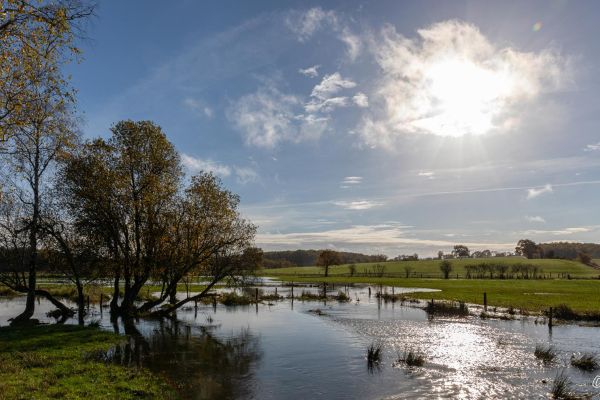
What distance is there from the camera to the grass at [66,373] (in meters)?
16.6

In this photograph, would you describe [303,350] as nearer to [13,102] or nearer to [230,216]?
[230,216]

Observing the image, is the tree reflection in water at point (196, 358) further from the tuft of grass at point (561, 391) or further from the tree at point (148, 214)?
the tuft of grass at point (561, 391)

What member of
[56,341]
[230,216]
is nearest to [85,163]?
[230,216]

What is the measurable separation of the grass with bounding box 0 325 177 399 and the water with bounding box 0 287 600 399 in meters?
1.57

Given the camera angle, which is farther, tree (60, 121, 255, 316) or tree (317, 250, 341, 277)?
tree (317, 250, 341, 277)

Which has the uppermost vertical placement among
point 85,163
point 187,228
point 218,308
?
point 85,163

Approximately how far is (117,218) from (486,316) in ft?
133

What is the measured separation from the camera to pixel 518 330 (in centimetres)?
3919

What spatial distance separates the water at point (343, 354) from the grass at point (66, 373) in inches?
61.7

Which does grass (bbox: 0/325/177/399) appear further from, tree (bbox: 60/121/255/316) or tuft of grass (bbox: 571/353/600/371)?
tuft of grass (bbox: 571/353/600/371)

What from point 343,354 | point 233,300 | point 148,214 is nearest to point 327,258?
point 233,300

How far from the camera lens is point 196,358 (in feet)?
88.8

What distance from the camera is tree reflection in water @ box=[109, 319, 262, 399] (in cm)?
2067

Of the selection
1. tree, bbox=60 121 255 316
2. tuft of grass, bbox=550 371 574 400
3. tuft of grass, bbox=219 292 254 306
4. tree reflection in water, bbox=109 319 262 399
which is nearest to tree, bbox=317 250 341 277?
tuft of grass, bbox=219 292 254 306
